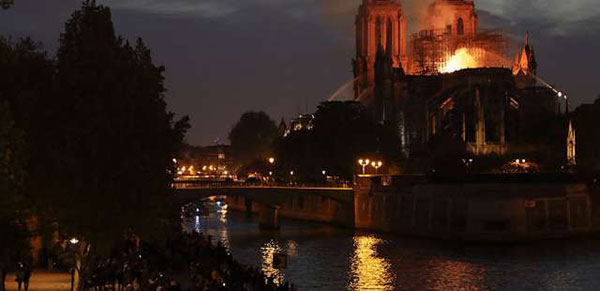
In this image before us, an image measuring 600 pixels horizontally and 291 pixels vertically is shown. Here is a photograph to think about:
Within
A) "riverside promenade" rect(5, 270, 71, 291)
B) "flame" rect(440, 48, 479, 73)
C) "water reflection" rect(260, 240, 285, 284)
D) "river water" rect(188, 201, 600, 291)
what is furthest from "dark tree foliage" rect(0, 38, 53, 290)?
"flame" rect(440, 48, 479, 73)

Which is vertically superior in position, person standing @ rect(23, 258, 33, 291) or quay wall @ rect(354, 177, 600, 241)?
quay wall @ rect(354, 177, 600, 241)

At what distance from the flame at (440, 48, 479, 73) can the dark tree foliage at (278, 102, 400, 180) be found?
39.2 meters

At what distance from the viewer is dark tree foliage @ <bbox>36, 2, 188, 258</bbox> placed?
28.6 metres

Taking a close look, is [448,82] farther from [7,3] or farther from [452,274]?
[7,3]

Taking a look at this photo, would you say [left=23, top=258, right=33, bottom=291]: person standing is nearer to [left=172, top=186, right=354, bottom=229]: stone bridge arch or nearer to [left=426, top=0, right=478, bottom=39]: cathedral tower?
[left=172, top=186, right=354, bottom=229]: stone bridge arch

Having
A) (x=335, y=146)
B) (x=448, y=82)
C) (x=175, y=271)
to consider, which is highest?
(x=448, y=82)

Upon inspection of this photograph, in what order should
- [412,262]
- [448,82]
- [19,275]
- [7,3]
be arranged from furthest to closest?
[448,82] < [412,262] < [19,275] < [7,3]

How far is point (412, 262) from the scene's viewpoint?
2315 inches

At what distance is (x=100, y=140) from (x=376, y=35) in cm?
13894

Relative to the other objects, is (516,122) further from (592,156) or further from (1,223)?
(1,223)

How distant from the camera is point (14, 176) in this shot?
23.2m

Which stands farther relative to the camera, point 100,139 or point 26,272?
point 26,272

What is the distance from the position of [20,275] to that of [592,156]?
81726 millimetres

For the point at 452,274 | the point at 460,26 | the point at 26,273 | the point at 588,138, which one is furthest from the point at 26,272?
the point at 460,26
